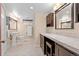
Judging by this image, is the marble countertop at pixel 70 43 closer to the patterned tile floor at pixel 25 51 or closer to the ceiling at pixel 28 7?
the patterned tile floor at pixel 25 51

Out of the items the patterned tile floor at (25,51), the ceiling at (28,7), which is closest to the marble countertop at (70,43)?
the patterned tile floor at (25,51)

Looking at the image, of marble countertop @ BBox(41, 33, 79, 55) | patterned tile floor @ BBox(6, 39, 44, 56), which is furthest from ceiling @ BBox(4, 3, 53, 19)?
marble countertop @ BBox(41, 33, 79, 55)

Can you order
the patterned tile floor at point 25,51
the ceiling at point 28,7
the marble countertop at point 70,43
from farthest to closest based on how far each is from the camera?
the ceiling at point 28,7, the patterned tile floor at point 25,51, the marble countertop at point 70,43

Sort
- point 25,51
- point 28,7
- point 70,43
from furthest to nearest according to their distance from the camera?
point 28,7 < point 25,51 < point 70,43

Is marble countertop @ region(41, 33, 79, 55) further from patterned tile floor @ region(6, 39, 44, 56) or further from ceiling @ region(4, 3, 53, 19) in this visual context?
ceiling @ region(4, 3, 53, 19)

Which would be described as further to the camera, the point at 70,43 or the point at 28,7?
the point at 28,7

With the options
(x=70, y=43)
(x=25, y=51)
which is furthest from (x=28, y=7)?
(x=70, y=43)

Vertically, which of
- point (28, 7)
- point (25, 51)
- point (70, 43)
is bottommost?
point (25, 51)

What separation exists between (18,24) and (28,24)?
1.65 meters

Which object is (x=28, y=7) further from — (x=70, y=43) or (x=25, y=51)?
(x=70, y=43)

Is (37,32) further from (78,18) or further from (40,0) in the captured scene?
(40,0)

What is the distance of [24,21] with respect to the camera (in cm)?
1370

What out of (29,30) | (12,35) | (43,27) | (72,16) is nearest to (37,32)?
(43,27)

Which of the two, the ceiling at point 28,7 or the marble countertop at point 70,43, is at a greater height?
the ceiling at point 28,7
